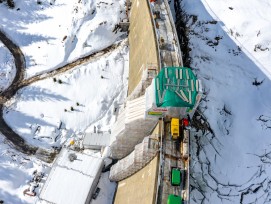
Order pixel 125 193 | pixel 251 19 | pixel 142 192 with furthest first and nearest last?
pixel 251 19 → pixel 125 193 → pixel 142 192

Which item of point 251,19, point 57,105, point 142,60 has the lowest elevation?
point 57,105

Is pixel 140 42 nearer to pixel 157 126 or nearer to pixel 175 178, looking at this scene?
pixel 157 126

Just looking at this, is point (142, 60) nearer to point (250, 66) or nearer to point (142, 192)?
point (250, 66)

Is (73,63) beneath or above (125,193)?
above

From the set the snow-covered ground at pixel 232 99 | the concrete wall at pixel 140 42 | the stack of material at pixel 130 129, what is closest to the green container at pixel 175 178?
the stack of material at pixel 130 129

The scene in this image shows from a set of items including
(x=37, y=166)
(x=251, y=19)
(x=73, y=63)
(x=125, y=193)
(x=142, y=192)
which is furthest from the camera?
(x=73, y=63)

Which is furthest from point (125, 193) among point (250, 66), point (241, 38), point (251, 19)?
point (251, 19)

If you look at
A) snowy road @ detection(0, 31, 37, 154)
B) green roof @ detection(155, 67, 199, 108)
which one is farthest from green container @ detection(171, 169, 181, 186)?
snowy road @ detection(0, 31, 37, 154)

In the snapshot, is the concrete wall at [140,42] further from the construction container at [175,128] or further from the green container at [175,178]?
the green container at [175,178]
